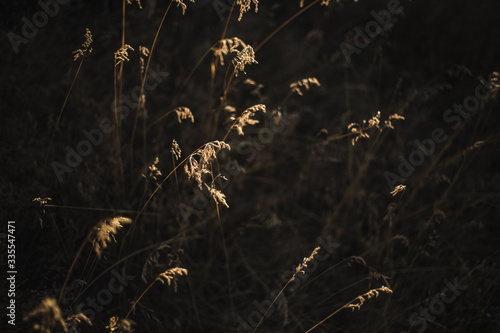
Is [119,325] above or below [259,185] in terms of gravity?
below

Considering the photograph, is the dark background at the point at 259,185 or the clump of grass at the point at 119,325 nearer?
the clump of grass at the point at 119,325

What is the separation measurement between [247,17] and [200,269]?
2.46 meters

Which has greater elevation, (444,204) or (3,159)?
(3,159)

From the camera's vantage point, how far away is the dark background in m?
1.96

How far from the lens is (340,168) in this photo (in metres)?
3.00

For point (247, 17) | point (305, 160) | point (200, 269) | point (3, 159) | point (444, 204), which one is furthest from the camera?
point (247, 17)

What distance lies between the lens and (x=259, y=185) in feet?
9.23

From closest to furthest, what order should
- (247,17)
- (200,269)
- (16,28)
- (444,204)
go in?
(200,269) < (16,28) < (444,204) < (247,17)

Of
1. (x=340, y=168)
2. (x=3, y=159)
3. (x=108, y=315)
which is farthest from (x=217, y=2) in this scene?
(x=108, y=315)

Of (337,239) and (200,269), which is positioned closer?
(200,269)

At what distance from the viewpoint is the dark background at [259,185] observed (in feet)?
6.43

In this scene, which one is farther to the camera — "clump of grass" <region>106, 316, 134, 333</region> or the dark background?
the dark background

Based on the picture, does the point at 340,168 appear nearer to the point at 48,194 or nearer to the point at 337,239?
the point at 337,239

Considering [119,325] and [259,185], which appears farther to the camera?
[259,185]
